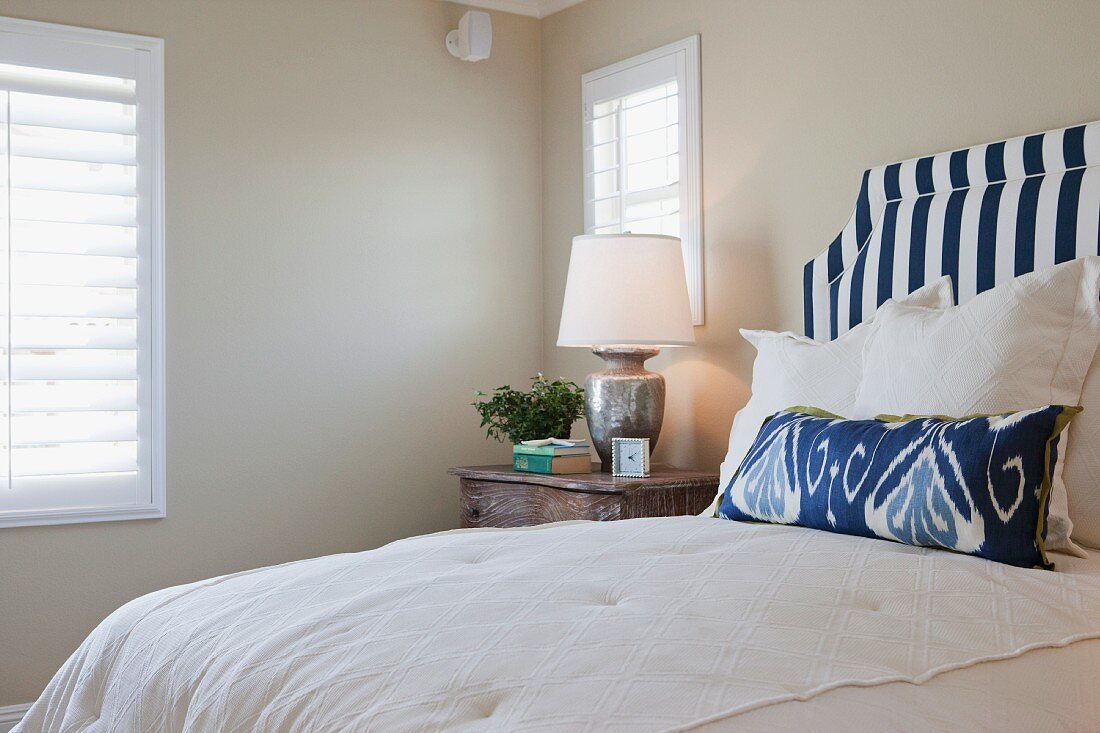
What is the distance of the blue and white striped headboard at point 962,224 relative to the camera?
7.29 feet

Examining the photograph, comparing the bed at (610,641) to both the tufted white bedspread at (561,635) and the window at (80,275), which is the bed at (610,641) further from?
the window at (80,275)

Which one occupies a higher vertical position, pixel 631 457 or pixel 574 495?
pixel 631 457

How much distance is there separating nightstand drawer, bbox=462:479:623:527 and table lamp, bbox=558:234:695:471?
0.26 meters

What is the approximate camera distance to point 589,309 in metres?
3.11

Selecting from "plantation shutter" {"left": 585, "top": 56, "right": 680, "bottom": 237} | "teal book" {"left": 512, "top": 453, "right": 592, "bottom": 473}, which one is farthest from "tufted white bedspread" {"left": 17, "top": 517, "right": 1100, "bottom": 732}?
"plantation shutter" {"left": 585, "top": 56, "right": 680, "bottom": 237}

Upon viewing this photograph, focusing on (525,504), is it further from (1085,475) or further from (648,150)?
(1085,475)

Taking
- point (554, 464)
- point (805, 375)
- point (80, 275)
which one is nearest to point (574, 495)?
point (554, 464)

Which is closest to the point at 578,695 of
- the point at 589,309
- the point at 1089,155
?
the point at 1089,155

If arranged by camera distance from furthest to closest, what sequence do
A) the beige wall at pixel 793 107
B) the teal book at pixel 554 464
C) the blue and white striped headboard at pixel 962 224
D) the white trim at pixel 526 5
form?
the white trim at pixel 526 5, the teal book at pixel 554 464, the beige wall at pixel 793 107, the blue and white striped headboard at pixel 962 224

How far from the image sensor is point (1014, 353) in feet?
6.13

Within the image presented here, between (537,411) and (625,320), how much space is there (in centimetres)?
46

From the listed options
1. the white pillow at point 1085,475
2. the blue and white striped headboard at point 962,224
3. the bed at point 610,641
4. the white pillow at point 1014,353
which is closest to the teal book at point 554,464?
the blue and white striped headboard at point 962,224

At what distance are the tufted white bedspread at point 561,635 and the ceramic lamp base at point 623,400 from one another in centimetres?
129

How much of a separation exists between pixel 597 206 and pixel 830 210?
1.00 metres
